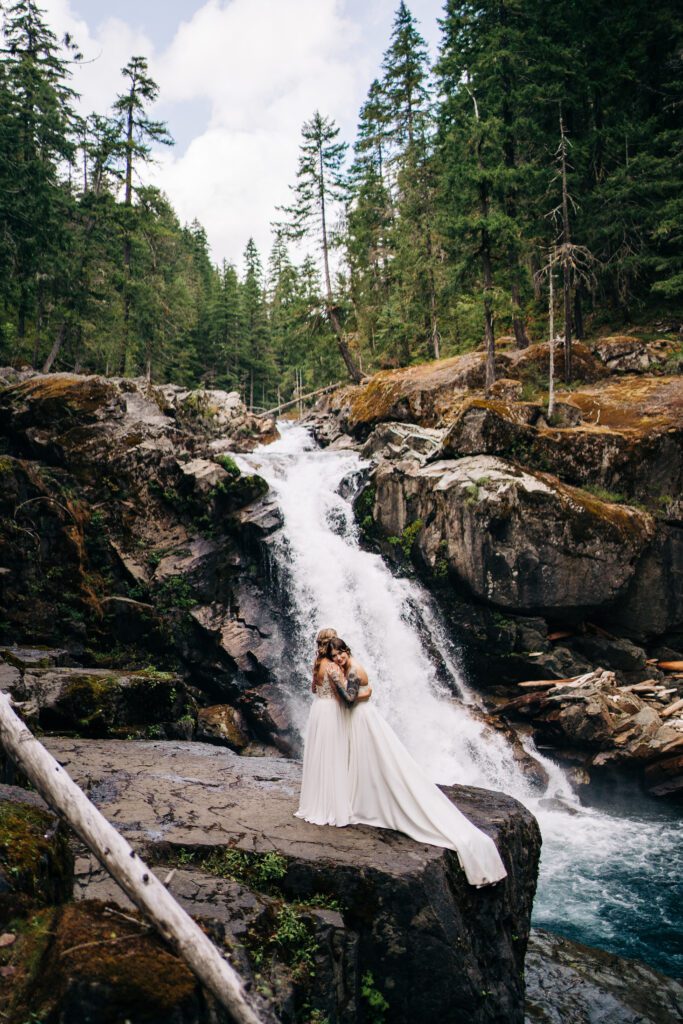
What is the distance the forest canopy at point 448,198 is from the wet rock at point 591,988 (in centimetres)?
1971

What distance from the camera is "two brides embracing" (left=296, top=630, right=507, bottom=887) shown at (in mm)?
5492

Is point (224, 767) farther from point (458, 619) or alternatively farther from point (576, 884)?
point (458, 619)

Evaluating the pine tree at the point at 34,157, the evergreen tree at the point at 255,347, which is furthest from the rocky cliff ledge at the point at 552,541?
the evergreen tree at the point at 255,347

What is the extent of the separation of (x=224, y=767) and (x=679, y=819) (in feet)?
33.3

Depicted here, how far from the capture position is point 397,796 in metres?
5.62

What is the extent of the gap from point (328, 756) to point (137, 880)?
2512 millimetres

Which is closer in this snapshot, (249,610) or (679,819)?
(679,819)

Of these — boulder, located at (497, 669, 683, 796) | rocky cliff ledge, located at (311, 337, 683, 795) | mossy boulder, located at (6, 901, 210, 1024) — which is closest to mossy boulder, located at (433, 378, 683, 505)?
rocky cliff ledge, located at (311, 337, 683, 795)

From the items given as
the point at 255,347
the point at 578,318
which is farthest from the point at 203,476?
the point at 255,347

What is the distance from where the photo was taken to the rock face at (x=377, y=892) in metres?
4.75

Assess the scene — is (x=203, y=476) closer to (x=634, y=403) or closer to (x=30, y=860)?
(x=30, y=860)

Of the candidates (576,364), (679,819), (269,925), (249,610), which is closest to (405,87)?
(576,364)

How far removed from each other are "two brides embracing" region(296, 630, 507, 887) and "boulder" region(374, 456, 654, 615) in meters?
10.6

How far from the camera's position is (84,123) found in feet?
87.2
